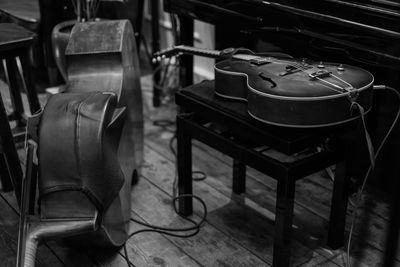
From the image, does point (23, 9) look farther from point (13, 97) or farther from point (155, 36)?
point (155, 36)

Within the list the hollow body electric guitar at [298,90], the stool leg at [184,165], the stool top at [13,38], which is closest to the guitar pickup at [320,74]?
the hollow body electric guitar at [298,90]

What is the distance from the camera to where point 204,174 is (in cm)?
234

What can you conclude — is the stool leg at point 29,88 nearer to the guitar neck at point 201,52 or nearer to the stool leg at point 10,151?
the stool leg at point 10,151

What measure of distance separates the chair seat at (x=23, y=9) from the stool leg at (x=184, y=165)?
1372mm

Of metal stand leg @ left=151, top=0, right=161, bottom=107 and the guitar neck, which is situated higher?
the guitar neck

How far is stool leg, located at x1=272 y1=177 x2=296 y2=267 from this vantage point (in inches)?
60.4

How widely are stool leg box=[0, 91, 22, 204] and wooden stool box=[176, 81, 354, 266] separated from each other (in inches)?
23.0

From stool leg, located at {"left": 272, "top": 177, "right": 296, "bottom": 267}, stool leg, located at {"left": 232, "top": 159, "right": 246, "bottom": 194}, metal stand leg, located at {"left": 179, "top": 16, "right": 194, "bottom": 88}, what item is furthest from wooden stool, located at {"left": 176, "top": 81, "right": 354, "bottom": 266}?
metal stand leg, located at {"left": 179, "top": 16, "right": 194, "bottom": 88}

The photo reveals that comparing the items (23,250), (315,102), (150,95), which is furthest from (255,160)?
(150,95)

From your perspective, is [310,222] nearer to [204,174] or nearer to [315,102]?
[204,174]

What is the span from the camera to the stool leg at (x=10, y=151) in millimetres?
1932

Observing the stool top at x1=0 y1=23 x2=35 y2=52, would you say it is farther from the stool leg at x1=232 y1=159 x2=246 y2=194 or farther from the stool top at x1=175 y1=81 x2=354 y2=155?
the stool leg at x1=232 y1=159 x2=246 y2=194

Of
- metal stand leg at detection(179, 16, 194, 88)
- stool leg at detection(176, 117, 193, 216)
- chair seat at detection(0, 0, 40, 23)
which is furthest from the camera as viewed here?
chair seat at detection(0, 0, 40, 23)

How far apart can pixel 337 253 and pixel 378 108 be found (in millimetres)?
525
